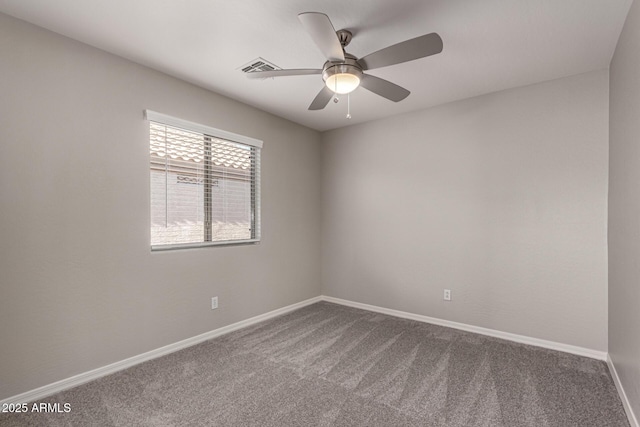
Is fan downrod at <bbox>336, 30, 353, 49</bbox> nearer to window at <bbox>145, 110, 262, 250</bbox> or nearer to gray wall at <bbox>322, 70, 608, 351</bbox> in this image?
window at <bbox>145, 110, 262, 250</bbox>

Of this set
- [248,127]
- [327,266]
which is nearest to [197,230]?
[248,127]

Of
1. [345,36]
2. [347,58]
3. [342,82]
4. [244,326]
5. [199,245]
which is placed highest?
[345,36]

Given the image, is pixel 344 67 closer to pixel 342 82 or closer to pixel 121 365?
pixel 342 82

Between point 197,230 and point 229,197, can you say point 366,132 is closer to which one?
point 229,197

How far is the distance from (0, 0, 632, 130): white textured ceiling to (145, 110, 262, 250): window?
541 millimetres

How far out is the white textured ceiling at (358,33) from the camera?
1.87 m

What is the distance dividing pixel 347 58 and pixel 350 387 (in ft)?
7.30

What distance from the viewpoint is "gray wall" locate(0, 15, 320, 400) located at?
1.99 meters

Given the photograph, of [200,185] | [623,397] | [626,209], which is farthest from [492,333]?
[200,185]

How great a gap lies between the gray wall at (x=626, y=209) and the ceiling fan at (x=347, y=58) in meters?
1.24

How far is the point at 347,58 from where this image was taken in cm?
192

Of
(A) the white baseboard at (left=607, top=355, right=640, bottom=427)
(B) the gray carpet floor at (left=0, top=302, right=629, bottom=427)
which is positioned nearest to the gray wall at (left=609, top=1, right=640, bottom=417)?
(A) the white baseboard at (left=607, top=355, right=640, bottom=427)

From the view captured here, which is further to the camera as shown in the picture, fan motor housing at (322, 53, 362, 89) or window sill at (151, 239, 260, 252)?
window sill at (151, 239, 260, 252)

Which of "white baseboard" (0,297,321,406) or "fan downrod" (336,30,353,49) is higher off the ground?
"fan downrod" (336,30,353,49)
